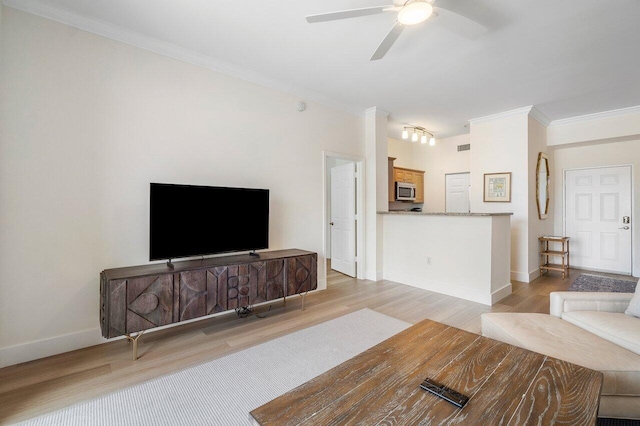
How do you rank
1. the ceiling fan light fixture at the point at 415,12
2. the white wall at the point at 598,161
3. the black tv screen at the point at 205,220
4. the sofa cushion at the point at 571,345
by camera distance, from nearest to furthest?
the sofa cushion at the point at 571,345, the ceiling fan light fixture at the point at 415,12, the black tv screen at the point at 205,220, the white wall at the point at 598,161

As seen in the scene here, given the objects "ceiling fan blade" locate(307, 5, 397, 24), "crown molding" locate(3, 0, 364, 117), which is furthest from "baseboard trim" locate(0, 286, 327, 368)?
"ceiling fan blade" locate(307, 5, 397, 24)

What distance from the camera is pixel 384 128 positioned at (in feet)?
16.3

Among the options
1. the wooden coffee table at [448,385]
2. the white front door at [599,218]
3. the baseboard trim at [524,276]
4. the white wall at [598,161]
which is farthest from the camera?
the white front door at [599,218]

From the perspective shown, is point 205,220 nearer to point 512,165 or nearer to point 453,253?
point 453,253

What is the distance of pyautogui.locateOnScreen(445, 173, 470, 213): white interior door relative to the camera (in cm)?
639

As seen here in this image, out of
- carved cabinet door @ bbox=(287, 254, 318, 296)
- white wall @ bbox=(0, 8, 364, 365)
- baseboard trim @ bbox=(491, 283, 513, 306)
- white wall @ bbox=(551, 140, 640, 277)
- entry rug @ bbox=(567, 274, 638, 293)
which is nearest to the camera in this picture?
white wall @ bbox=(0, 8, 364, 365)

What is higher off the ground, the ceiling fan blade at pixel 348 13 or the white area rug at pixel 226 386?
the ceiling fan blade at pixel 348 13

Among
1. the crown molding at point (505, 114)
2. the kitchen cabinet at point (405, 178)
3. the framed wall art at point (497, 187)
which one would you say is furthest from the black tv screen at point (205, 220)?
the crown molding at point (505, 114)

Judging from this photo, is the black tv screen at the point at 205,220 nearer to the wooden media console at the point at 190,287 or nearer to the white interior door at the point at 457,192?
the wooden media console at the point at 190,287

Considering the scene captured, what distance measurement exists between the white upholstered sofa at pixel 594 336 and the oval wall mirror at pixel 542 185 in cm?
342

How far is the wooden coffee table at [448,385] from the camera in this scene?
103 cm

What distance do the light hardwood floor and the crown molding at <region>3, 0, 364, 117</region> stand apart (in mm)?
2804

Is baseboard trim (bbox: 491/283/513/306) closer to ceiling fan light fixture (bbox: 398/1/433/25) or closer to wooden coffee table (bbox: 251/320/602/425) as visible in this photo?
wooden coffee table (bbox: 251/320/602/425)

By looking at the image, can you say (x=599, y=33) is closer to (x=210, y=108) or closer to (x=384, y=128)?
(x=384, y=128)
